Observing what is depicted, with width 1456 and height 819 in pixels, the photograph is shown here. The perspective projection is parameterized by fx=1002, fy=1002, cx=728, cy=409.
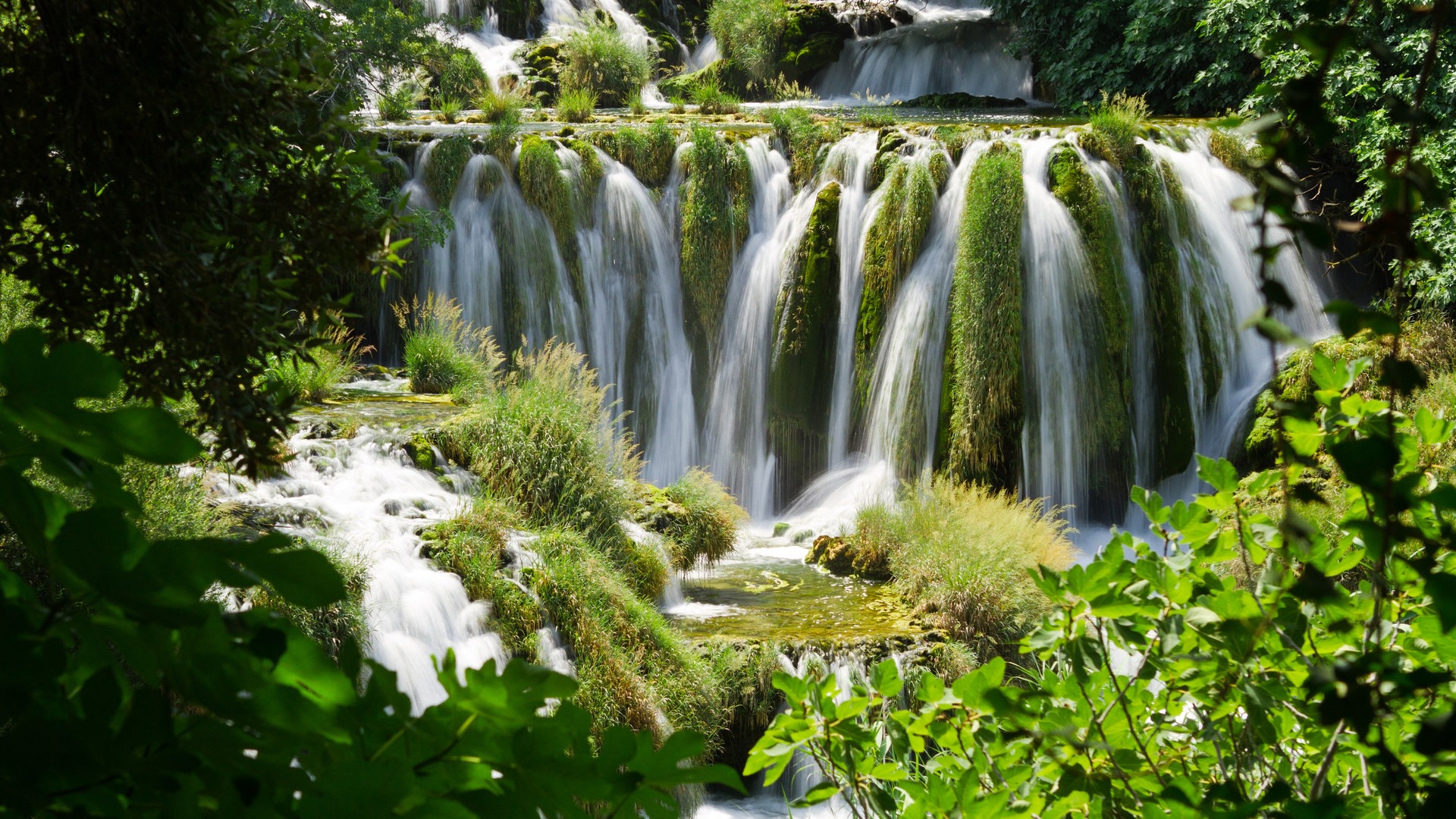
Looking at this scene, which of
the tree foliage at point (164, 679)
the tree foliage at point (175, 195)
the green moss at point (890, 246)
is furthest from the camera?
the green moss at point (890, 246)

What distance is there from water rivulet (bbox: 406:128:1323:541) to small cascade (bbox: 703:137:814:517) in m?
0.03

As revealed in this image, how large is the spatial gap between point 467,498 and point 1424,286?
35.5 ft

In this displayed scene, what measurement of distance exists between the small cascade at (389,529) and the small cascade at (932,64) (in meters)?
15.0

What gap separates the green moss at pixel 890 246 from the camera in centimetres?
1148

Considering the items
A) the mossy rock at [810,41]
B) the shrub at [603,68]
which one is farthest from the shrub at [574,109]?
the mossy rock at [810,41]

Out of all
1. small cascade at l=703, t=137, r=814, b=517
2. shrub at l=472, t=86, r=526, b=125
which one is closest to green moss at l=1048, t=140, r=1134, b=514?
small cascade at l=703, t=137, r=814, b=517

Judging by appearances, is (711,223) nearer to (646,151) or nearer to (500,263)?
(646,151)

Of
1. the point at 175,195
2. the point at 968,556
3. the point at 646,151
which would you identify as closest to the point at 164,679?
the point at 175,195

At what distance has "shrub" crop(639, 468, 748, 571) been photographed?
8.52m

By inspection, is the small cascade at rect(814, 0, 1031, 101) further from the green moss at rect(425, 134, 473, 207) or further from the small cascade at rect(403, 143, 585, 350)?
the green moss at rect(425, 134, 473, 207)

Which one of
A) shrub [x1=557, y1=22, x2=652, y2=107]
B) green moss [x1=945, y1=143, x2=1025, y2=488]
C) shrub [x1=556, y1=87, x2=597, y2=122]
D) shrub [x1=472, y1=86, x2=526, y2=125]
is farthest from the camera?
shrub [x1=557, y1=22, x2=652, y2=107]

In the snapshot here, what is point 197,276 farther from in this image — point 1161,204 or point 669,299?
point 1161,204

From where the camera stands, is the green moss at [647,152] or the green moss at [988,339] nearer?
the green moss at [988,339]

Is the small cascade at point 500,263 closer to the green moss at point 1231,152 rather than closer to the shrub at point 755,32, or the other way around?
the green moss at point 1231,152
